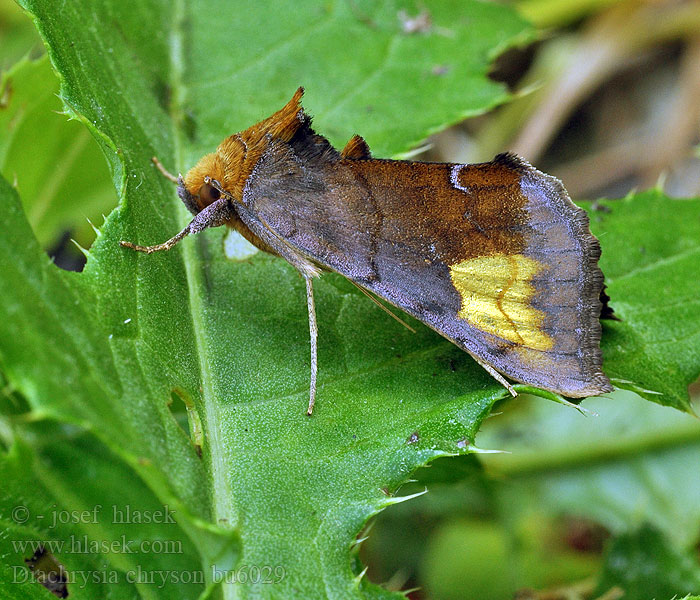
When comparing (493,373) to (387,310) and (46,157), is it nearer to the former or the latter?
(387,310)

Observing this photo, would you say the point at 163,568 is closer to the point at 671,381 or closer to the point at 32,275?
the point at 32,275

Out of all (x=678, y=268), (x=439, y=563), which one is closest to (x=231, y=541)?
(x=678, y=268)

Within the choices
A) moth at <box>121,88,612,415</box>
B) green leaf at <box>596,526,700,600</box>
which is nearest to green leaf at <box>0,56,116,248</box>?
moth at <box>121,88,612,415</box>

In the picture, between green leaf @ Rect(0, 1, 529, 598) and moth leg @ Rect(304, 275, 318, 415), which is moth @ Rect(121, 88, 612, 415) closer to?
moth leg @ Rect(304, 275, 318, 415)

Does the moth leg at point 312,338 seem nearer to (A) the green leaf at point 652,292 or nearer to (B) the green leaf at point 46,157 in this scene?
(A) the green leaf at point 652,292

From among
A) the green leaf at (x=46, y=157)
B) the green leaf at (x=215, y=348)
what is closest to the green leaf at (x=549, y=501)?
the green leaf at (x=215, y=348)

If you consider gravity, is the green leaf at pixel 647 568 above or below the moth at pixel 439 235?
below
